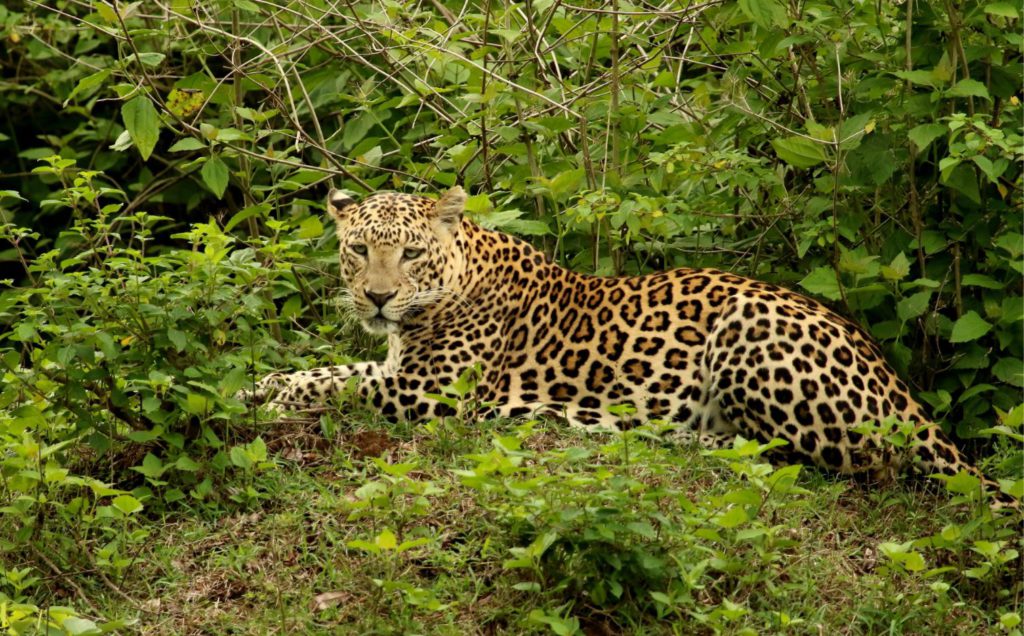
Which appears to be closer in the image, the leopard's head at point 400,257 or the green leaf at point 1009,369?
the green leaf at point 1009,369

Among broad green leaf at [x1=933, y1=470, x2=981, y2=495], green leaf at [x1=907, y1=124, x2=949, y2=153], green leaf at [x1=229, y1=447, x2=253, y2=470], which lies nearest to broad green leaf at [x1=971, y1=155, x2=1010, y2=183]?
green leaf at [x1=907, y1=124, x2=949, y2=153]

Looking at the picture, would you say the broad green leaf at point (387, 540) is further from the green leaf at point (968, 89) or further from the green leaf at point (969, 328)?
the green leaf at point (968, 89)

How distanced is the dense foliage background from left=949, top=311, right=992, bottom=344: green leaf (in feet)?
0.04

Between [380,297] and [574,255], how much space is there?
1.95 m

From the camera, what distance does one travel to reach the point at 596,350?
8727mm

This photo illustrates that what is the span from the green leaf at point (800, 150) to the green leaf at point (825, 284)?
66cm

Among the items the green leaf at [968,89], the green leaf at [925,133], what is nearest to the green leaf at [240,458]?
the green leaf at [925,133]

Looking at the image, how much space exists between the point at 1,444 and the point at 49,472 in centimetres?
135

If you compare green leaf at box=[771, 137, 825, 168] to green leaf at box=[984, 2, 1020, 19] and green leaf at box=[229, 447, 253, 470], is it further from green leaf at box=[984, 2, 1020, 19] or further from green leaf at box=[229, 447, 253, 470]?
green leaf at box=[229, 447, 253, 470]

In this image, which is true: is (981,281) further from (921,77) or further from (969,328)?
(921,77)

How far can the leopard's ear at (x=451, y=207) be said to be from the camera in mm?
8617

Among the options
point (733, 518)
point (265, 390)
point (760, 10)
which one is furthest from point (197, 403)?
point (760, 10)

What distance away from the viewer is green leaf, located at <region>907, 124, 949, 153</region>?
758 cm

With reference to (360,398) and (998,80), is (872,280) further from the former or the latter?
(360,398)
